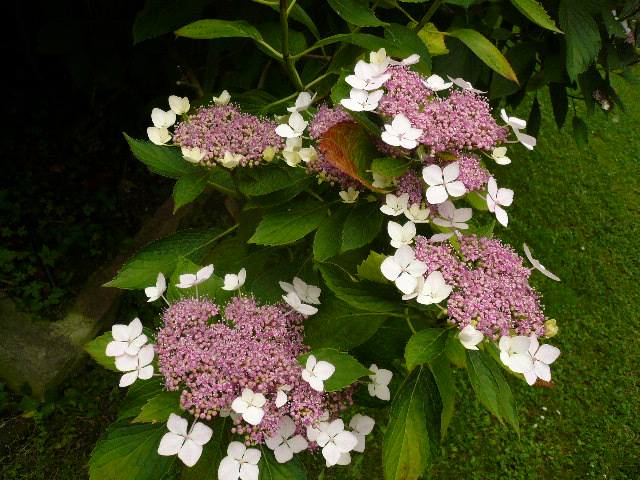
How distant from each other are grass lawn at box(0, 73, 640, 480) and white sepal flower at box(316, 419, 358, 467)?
1.81 m

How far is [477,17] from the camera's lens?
227cm

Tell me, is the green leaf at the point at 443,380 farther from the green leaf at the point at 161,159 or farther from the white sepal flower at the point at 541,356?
the green leaf at the point at 161,159

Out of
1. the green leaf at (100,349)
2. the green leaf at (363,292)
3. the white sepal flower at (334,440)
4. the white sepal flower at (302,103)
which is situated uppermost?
the white sepal flower at (302,103)

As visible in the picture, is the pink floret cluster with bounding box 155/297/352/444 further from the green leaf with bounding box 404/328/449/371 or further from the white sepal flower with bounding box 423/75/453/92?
the white sepal flower with bounding box 423/75/453/92

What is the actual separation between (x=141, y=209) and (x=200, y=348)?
98.9 inches

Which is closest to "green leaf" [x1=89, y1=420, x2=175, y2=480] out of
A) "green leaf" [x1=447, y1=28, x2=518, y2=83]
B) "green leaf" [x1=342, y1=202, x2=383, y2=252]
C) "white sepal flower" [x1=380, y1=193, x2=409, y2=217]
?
"green leaf" [x1=342, y1=202, x2=383, y2=252]

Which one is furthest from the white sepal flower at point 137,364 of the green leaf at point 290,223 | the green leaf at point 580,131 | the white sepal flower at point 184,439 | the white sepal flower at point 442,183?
the green leaf at point 580,131

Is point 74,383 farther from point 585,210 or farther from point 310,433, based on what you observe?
point 585,210

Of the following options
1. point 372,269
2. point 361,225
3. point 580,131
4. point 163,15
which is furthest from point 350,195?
point 580,131

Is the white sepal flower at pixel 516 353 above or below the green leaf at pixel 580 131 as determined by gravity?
above

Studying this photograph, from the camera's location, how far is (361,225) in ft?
3.86

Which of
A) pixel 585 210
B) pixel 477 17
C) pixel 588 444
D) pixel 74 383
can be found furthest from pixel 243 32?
pixel 585 210

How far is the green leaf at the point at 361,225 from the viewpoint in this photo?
115cm

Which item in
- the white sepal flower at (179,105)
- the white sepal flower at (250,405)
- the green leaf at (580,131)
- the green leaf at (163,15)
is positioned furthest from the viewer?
the green leaf at (580,131)
